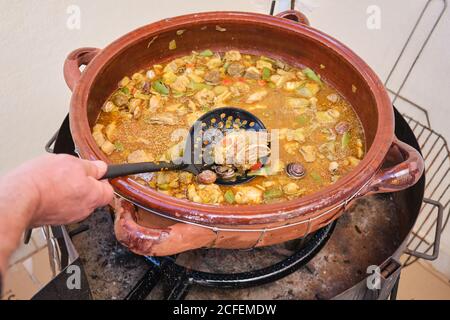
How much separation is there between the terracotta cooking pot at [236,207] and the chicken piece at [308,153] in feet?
0.56

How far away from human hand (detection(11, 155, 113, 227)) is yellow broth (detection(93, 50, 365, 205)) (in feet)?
1.02

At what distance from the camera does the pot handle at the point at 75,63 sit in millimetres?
1310

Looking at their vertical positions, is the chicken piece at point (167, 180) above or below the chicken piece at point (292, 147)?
below

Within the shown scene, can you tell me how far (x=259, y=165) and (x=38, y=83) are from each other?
3.84 feet

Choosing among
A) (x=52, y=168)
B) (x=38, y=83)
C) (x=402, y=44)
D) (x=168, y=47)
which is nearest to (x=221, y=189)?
(x=52, y=168)

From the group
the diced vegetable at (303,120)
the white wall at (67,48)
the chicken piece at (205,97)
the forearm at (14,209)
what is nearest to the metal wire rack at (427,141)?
the white wall at (67,48)

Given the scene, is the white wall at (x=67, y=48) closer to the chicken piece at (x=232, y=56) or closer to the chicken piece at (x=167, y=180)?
the chicken piece at (x=232, y=56)

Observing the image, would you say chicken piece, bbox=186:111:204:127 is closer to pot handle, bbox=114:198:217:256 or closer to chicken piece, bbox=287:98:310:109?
chicken piece, bbox=287:98:310:109

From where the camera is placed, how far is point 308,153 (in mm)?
1312

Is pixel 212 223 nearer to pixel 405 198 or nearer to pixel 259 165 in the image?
pixel 259 165

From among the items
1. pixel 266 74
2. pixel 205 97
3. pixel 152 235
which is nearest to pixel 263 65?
pixel 266 74

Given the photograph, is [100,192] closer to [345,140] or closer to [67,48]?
[345,140]

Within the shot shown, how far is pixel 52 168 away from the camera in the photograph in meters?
0.81

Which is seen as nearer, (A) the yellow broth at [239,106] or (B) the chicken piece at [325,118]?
(A) the yellow broth at [239,106]
